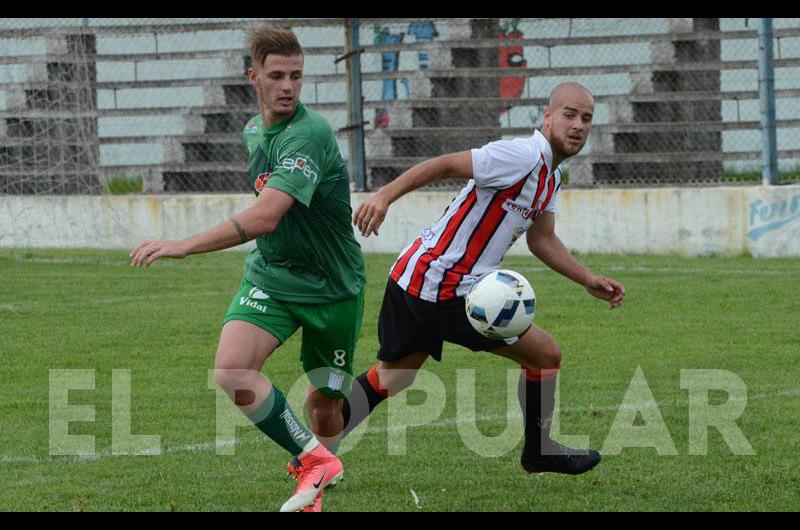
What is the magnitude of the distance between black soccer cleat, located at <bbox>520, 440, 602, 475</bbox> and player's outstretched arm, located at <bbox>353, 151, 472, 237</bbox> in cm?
131

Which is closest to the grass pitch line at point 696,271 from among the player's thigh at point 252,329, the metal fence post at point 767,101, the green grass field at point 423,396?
the green grass field at point 423,396

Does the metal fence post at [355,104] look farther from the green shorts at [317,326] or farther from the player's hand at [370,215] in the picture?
the player's hand at [370,215]

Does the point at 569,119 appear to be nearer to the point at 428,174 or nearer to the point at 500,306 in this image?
the point at 428,174

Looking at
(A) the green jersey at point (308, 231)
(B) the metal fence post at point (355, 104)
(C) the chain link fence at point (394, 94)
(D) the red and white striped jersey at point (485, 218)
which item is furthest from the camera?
(C) the chain link fence at point (394, 94)

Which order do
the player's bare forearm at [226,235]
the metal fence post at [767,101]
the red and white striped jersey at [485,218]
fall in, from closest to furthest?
A: the player's bare forearm at [226,235]
the red and white striped jersey at [485,218]
the metal fence post at [767,101]

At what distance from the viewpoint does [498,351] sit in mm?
6277

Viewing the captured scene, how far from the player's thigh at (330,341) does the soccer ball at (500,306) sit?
0.53 meters

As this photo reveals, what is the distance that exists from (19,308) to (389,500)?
6.74 metres

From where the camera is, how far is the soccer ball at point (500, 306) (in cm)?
599

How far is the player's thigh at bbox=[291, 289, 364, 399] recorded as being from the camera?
5.81 m

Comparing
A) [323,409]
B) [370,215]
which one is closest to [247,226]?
[370,215]

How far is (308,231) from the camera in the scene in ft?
18.8

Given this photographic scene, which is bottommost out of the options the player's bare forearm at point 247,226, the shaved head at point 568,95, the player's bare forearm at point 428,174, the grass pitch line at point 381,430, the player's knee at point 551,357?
the grass pitch line at point 381,430
